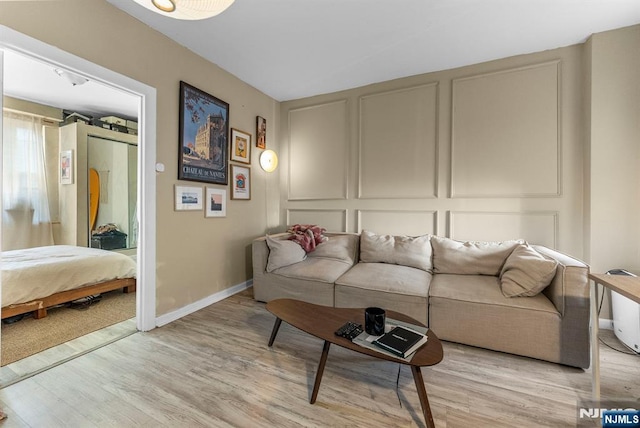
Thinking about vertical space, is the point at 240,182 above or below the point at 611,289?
above

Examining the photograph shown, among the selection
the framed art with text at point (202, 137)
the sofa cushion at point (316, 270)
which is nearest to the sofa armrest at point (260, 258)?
the sofa cushion at point (316, 270)

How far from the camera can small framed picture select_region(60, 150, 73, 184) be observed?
404 centimetres

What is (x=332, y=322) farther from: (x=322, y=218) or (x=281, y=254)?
(x=322, y=218)

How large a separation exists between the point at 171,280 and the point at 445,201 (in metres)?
3.04

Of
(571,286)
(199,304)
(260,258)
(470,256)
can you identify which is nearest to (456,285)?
(470,256)

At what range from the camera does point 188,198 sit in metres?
2.57

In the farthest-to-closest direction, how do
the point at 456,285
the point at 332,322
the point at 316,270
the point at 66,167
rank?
the point at 66,167
the point at 316,270
the point at 456,285
the point at 332,322

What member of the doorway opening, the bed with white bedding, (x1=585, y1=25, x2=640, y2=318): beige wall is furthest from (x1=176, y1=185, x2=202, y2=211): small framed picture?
(x1=585, y1=25, x2=640, y2=318): beige wall

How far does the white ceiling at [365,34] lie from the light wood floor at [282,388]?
222 cm

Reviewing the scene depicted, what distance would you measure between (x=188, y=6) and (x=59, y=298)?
3028mm

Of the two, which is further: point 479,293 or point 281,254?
point 281,254

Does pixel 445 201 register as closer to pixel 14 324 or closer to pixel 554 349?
pixel 554 349

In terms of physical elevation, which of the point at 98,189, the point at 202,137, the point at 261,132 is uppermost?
the point at 261,132

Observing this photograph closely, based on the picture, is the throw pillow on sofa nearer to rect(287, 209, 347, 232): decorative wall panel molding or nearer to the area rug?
rect(287, 209, 347, 232): decorative wall panel molding
